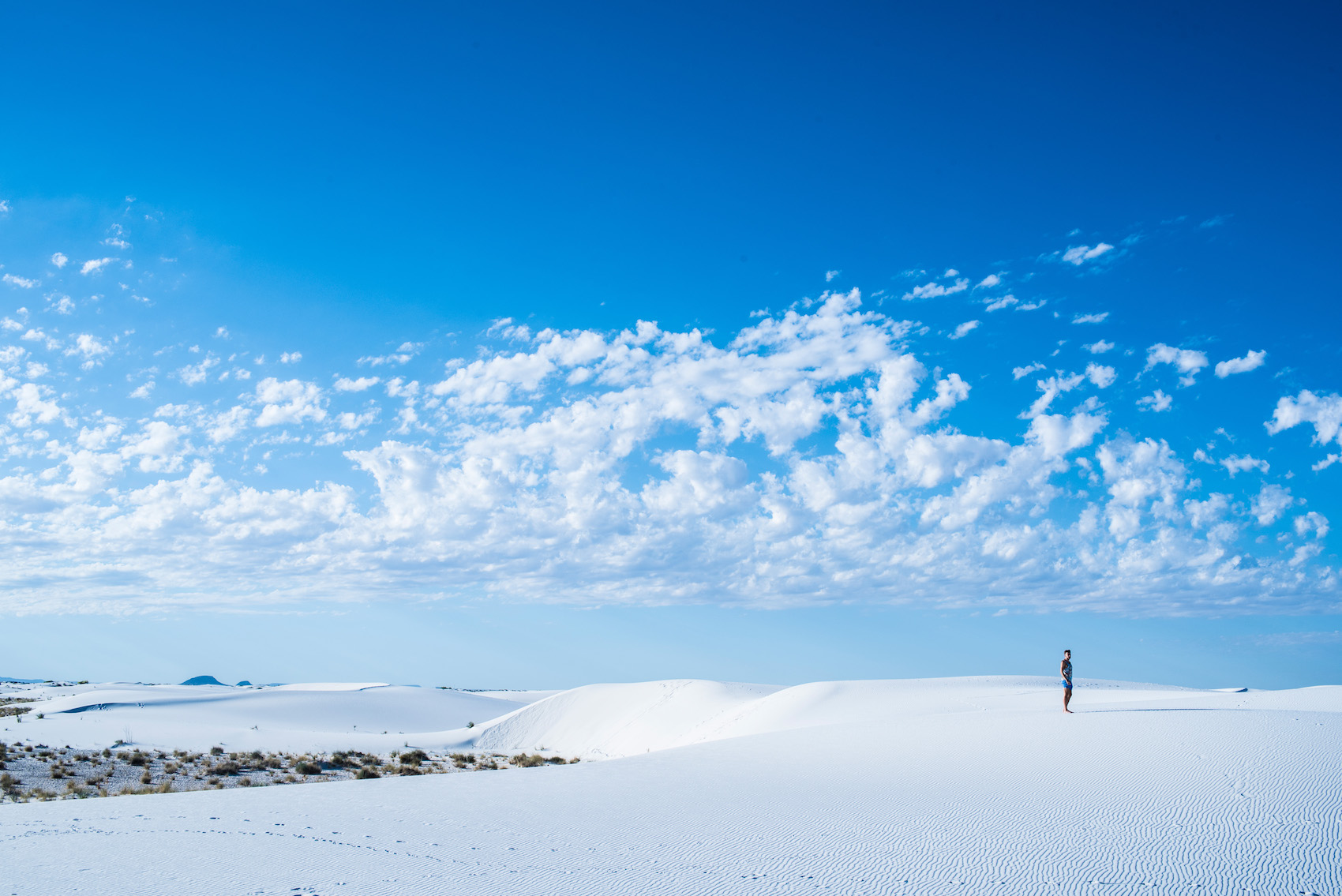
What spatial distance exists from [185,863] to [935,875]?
6.19m

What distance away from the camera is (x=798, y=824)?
25.5ft

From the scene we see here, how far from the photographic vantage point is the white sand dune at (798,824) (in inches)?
238

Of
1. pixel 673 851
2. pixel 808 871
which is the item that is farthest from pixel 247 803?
pixel 808 871

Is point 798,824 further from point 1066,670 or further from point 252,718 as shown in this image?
point 252,718

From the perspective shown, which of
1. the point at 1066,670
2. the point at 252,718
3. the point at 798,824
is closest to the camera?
the point at 798,824

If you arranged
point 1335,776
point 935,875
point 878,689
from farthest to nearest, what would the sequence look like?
point 878,689 < point 1335,776 < point 935,875

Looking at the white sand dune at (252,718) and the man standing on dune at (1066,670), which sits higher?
the man standing on dune at (1066,670)

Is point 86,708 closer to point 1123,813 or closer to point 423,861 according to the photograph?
point 423,861

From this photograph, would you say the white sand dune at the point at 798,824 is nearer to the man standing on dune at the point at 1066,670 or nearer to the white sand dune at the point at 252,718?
the man standing on dune at the point at 1066,670

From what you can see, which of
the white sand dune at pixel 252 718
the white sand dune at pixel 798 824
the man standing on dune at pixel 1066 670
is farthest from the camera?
the white sand dune at pixel 252 718

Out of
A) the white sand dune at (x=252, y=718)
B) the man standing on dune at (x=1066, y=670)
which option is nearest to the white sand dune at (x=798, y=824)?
the man standing on dune at (x=1066, y=670)

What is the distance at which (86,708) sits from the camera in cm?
3366

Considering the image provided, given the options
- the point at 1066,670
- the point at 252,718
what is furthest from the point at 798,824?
the point at 252,718

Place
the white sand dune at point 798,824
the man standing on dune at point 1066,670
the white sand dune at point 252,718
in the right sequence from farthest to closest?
the white sand dune at point 252,718 → the man standing on dune at point 1066,670 → the white sand dune at point 798,824
